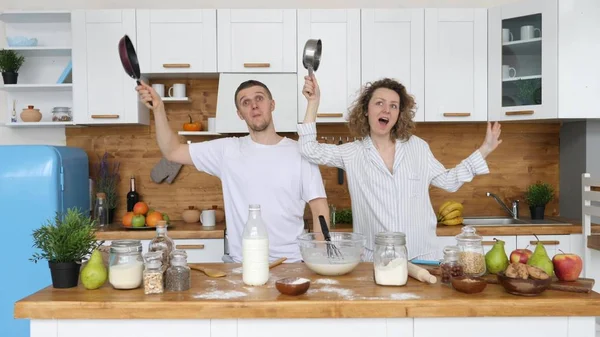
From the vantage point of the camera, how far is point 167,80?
4.16m

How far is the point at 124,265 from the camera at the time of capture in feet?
5.65

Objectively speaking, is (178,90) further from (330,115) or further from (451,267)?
(451,267)

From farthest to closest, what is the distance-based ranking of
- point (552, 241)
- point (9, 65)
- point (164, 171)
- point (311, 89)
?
point (164, 171) < point (9, 65) < point (552, 241) < point (311, 89)

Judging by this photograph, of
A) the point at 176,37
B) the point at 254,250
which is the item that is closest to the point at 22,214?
the point at 176,37

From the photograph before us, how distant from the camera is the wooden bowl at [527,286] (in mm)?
1621

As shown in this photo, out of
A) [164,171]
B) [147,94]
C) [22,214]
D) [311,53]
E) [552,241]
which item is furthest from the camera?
[164,171]

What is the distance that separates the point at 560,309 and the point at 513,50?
8.65ft

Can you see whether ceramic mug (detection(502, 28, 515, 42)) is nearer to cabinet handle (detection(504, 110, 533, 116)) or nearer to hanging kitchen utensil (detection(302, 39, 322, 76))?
cabinet handle (detection(504, 110, 533, 116))

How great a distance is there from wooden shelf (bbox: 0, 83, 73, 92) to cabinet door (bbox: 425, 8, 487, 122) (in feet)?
8.19

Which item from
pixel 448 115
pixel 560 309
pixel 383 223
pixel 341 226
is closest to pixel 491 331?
pixel 560 309

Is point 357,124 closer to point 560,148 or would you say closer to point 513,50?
point 513,50

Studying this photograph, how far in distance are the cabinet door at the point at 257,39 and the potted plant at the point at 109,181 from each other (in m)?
1.15

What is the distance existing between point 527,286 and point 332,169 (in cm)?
271

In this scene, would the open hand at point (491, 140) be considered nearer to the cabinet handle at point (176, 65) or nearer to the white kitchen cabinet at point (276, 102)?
the white kitchen cabinet at point (276, 102)
